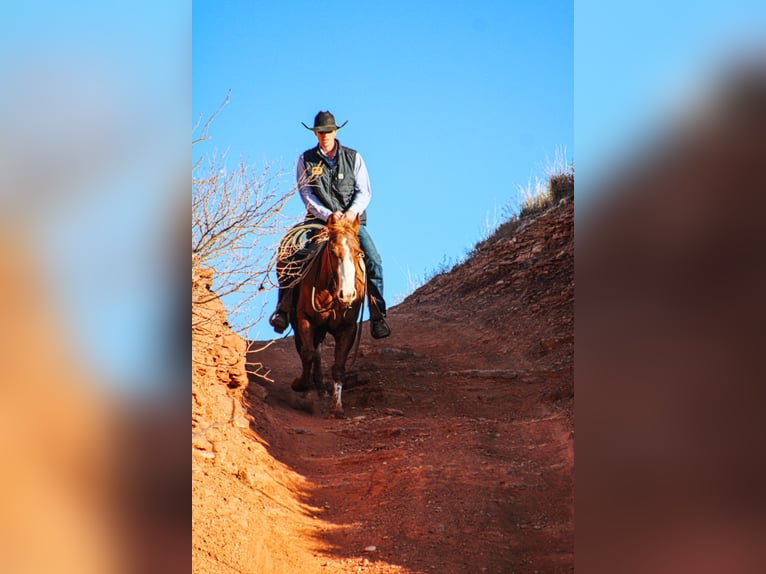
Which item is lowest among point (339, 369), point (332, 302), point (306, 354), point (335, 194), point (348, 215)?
point (339, 369)

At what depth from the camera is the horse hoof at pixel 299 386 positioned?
13633 mm

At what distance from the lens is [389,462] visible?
9.84 m

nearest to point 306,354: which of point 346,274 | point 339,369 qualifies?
point 339,369

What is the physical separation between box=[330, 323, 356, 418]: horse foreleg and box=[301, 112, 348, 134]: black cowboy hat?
297 centimetres

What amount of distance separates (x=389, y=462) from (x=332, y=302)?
3.47 metres

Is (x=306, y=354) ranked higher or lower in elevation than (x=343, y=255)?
lower

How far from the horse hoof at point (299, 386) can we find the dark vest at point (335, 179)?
2.49 m

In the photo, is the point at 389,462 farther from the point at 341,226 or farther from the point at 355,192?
the point at 355,192

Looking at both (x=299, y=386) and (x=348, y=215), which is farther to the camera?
(x=299, y=386)

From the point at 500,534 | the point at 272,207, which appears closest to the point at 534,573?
the point at 500,534

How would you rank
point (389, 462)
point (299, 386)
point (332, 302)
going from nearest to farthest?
1. point (389, 462)
2. point (332, 302)
3. point (299, 386)

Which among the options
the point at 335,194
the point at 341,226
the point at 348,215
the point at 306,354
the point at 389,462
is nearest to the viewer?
the point at 389,462

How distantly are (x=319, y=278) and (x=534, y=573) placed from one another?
6.60m

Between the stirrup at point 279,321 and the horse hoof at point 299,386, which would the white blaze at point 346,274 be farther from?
the horse hoof at point 299,386
